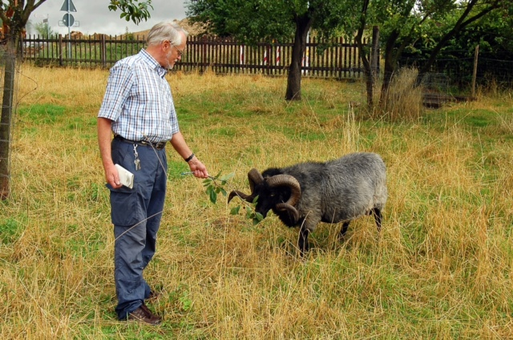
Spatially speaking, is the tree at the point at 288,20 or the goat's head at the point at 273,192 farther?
the tree at the point at 288,20

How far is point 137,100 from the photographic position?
4.18 meters

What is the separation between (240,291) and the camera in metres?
4.66

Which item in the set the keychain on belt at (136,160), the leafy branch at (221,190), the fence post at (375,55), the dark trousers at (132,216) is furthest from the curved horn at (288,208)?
the fence post at (375,55)

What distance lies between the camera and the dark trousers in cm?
422

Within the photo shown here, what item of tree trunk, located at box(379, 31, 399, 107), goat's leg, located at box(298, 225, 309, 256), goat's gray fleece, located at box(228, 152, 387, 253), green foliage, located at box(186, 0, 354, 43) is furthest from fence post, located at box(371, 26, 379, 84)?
goat's leg, located at box(298, 225, 309, 256)

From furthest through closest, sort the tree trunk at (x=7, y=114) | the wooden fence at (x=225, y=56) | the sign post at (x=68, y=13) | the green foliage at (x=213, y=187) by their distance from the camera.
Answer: the sign post at (x=68, y=13) → the wooden fence at (x=225, y=56) → the tree trunk at (x=7, y=114) → the green foliage at (x=213, y=187)

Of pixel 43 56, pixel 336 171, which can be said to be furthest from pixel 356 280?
pixel 43 56

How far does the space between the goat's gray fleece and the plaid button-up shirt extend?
156 centimetres

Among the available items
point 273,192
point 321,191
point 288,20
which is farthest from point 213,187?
point 288,20

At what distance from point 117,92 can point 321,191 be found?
2.77 m

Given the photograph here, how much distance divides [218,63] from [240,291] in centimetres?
2326

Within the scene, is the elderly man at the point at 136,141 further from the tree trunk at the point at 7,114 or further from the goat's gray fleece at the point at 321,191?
the tree trunk at the point at 7,114

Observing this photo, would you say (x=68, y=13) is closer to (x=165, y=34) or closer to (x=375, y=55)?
(x=375, y=55)

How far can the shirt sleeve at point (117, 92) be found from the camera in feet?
13.3
